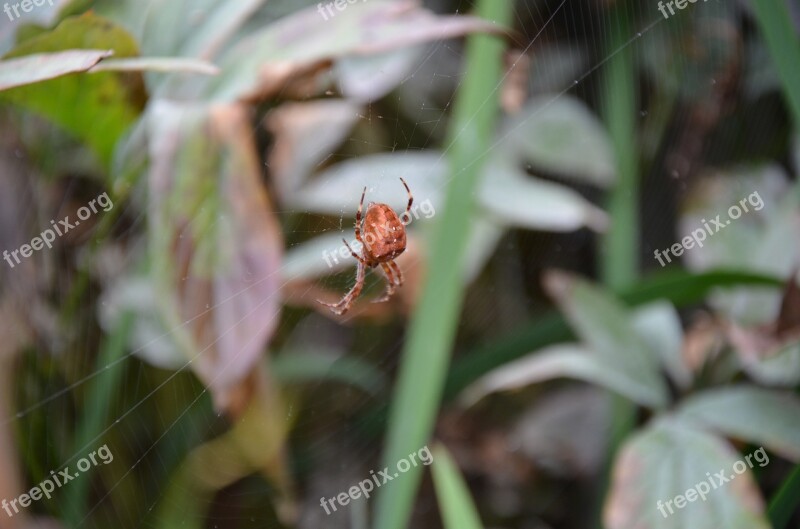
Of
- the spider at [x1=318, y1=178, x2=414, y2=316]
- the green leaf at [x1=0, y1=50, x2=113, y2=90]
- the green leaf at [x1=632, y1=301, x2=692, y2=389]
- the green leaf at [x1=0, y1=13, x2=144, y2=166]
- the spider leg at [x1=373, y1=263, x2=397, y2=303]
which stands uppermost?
the green leaf at [x1=0, y1=13, x2=144, y2=166]

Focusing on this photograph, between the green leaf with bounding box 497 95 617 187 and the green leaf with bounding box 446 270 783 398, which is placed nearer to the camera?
the green leaf with bounding box 446 270 783 398

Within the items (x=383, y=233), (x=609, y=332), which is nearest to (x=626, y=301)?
(x=609, y=332)

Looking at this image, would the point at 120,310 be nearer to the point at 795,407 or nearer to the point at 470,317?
the point at 470,317

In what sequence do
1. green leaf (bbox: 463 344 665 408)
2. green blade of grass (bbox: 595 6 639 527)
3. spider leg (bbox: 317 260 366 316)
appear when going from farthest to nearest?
1. green blade of grass (bbox: 595 6 639 527)
2. spider leg (bbox: 317 260 366 316)
3. green leaf (bbox: 463 344 665 408)

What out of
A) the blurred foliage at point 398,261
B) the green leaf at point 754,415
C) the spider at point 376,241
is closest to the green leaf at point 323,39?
the blurred foliage at point 398,261

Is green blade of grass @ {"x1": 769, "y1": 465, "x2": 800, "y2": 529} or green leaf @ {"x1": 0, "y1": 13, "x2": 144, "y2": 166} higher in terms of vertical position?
green leaf @ {"x1": 0, "y1": 13, "x2": 144, "y2": 166}

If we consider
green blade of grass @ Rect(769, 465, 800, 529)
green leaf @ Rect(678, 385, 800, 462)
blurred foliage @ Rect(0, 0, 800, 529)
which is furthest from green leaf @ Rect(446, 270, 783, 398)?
green blade of grass @ Rect(769, 465, 800, 529)

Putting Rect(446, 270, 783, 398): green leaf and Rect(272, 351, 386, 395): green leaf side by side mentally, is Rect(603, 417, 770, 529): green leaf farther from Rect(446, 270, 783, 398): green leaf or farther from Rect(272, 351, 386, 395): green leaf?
Rect(272, 351, 386, 395): green leaf

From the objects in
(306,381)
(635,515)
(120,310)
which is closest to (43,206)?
(120,310)
